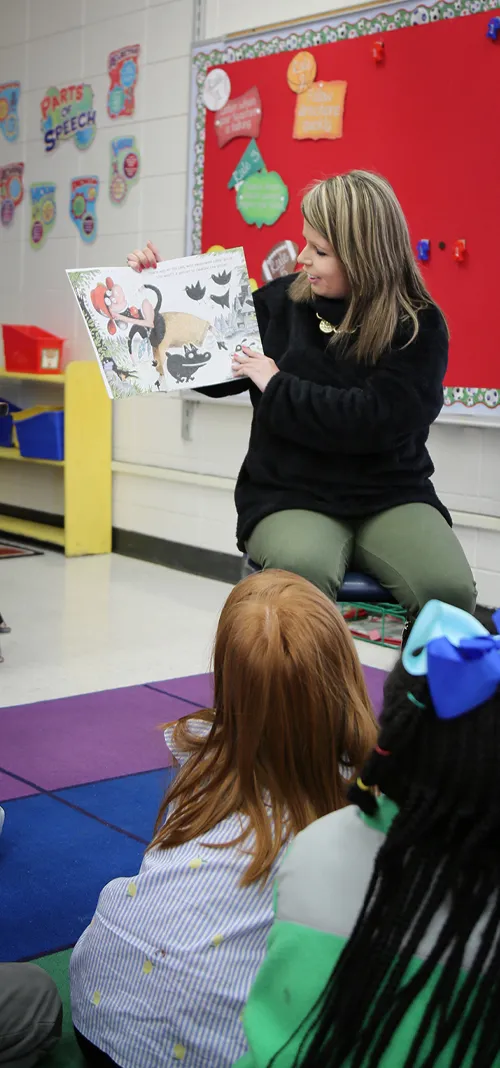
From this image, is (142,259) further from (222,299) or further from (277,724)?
(277,724)

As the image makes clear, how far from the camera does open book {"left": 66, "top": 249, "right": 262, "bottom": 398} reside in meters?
2.26

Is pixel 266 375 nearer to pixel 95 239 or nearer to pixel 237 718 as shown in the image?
pixel 237 718

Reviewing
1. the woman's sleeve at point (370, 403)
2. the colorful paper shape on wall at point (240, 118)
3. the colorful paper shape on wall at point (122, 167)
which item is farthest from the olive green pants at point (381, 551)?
the colorful paper shape on wall at point (122, 167)

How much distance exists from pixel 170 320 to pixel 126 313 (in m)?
0.10

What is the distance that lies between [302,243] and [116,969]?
120 inches

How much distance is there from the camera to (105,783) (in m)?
2.36

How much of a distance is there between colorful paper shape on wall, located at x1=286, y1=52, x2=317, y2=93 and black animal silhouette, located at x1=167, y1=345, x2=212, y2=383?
1.90m

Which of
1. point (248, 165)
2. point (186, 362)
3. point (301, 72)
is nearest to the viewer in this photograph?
point (186, 362)

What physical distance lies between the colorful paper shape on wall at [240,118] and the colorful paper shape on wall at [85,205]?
2.97 ft

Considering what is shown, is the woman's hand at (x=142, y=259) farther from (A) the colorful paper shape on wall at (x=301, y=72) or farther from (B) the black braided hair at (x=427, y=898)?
(A) the colorful paper shape on wall at (x=301, y=72)

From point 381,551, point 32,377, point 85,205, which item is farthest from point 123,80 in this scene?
point 381,551

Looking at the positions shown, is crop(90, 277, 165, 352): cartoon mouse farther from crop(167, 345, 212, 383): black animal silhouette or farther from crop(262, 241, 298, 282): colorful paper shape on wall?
crop(262, 241, 298, 282): colorful paper shape on wall

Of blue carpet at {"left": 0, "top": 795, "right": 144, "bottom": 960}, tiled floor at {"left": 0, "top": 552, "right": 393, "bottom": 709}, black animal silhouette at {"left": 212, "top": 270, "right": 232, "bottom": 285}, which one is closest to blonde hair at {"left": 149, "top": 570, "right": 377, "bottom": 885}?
blue carpet at {"left": 0, "top": 795, "right": 144, "bottom": 960}

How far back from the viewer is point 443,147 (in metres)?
3.43
